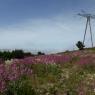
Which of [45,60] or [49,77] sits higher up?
[45,60]

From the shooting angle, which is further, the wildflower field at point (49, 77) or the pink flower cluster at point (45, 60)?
the pink flower cluster at point (45, 60)

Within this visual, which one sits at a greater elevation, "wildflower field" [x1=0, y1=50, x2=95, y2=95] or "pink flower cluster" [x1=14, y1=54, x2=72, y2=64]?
"pink flower cluster" [x1=14, y1=54, x2=72, y2=64]

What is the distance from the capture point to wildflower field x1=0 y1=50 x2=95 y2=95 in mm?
17844

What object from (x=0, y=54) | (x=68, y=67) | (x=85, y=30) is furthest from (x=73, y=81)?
(x=85, y=30)

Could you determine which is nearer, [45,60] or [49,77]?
[49,77]

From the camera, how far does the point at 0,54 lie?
48.3 meters

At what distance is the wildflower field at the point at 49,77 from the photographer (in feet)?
58.5

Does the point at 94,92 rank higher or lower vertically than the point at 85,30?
lower

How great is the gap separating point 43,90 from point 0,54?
1137 inches

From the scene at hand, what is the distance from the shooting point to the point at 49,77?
23.7 m

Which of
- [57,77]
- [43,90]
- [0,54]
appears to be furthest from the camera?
[0,54]

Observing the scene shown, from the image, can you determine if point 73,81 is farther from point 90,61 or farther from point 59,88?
point 90,61

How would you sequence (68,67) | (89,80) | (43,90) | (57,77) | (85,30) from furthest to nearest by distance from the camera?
(85,30)
(68,67)
(57,77)
(89,80)
(43,90)

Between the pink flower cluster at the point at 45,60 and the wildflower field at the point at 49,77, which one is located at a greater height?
the pink flower cluster at the point at 45,60
